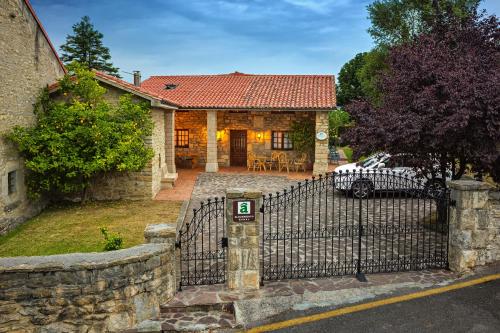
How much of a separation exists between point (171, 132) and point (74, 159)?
6905 millimetres

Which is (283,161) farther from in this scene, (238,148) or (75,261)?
(75,261)

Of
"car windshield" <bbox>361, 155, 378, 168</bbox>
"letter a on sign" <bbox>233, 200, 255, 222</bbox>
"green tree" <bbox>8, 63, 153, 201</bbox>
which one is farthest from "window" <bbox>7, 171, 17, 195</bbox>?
"car windshield" <bbox>361, 155, 378, 168</bbox>

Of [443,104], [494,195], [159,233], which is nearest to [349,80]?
[443,104]

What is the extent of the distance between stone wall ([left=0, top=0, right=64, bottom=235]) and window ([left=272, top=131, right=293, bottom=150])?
12.6 metres

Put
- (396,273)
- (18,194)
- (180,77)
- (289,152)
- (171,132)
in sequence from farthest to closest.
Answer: (180,77), (289,152), (171,132), (18,194), (396,273)

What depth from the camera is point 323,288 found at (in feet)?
23.4

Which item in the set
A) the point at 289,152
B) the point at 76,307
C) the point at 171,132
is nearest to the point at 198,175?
the point at 171,132

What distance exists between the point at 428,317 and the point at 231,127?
61.1ft

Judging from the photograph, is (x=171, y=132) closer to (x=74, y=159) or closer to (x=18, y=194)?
(x=74, y=159)

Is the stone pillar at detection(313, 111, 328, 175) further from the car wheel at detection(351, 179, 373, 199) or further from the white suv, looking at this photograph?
the car wheel at detection(351, 179, 373, 199)

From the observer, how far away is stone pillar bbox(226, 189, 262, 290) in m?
6.86

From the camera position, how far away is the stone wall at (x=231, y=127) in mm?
23234

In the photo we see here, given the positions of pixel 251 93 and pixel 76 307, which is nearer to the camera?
pixel 76 307

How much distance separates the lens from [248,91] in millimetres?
23812
